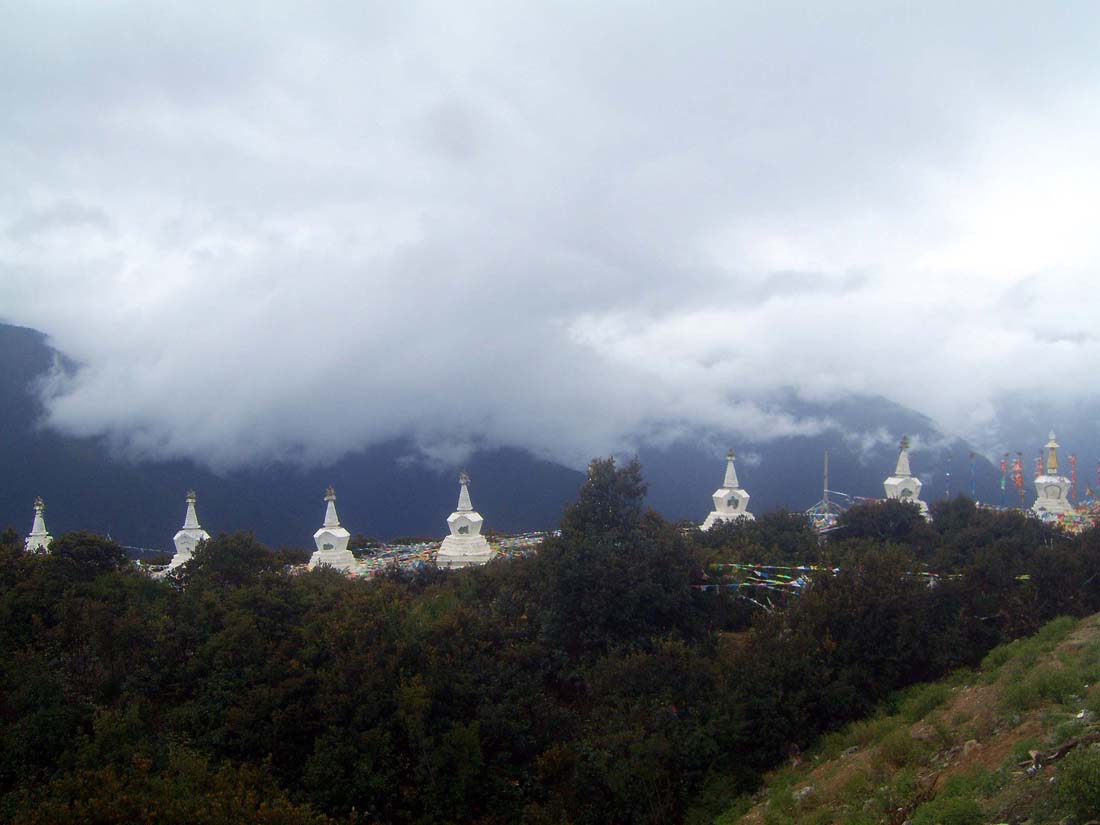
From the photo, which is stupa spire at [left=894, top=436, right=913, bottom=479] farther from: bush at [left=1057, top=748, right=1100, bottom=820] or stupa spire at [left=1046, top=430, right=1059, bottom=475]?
bush at [left=1057, top=748, right=1100, bottom=820]

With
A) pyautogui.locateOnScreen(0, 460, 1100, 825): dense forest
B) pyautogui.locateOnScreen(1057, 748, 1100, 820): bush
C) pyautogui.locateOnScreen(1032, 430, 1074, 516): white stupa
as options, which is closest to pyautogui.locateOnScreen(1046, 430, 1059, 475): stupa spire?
pyautogui.locateOnScreen(1032, 430, 1074, 516): white stupa

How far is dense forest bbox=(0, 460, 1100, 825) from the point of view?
39.9 ft

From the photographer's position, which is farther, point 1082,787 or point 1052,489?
point 1052,489

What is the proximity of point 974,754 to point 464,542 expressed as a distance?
58.9 ft

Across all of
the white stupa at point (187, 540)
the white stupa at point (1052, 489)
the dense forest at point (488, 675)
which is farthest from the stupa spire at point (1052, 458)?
the white stupa at point (187, 540)

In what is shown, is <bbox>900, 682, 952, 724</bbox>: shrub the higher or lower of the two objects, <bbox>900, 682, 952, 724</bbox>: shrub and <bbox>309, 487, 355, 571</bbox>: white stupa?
the lower

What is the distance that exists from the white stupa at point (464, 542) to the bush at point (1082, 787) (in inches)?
784

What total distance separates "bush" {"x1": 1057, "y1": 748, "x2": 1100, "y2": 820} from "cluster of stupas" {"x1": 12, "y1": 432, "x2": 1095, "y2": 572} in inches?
714

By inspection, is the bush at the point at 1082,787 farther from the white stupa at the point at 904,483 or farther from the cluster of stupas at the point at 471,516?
the white stupa at the point at 904,483

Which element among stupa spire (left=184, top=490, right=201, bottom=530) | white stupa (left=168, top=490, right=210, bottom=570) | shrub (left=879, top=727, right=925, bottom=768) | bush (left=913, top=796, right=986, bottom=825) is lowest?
shrub (left=879, top=727, right=925, bottom=768)

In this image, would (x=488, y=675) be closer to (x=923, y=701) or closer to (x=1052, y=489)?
(x=923, y=701)

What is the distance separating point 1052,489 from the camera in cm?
2748

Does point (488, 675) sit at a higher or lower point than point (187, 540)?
lower

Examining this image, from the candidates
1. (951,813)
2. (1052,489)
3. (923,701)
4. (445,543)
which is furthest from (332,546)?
(1052,489)
